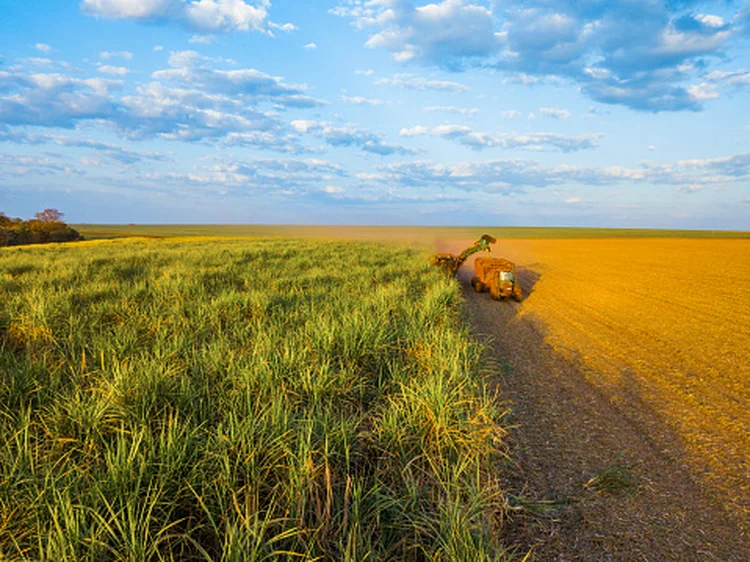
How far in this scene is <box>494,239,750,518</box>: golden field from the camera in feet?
13.9

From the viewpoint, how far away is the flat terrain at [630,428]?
2.95 metres

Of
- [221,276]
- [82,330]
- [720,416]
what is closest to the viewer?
[720,416]

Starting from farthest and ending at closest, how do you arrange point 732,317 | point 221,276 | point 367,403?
point 221,276 → point 732,317 → point 367,403

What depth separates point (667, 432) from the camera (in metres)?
4.47

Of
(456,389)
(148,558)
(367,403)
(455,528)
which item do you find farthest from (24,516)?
(456,389)

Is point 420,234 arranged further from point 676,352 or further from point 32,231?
point 676,352

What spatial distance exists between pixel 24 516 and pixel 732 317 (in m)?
12.9

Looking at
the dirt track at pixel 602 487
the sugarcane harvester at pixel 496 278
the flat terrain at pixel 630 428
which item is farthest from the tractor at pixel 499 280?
the dirt track at pixel 602 487

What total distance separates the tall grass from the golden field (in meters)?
2.11

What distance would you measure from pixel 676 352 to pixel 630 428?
378 cm

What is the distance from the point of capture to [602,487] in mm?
3379

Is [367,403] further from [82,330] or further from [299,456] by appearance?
[82,330]

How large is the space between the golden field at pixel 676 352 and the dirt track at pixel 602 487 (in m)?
0.21

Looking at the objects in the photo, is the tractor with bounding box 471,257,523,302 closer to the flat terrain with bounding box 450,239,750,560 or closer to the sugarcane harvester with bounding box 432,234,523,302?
the sugarcane harvester with bounding box 432,234,523,302
